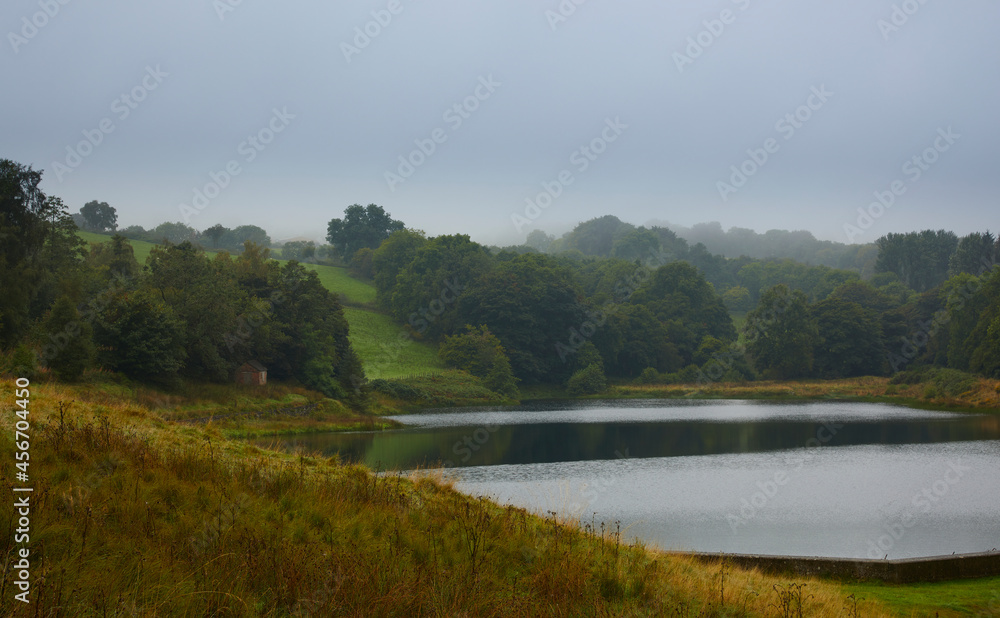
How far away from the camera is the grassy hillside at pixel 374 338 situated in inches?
2729

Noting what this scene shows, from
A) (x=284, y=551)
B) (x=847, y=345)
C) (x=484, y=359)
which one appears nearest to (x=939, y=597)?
(x=284, y=551)

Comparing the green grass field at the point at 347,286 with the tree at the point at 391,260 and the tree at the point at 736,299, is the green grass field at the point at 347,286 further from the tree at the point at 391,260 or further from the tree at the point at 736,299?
the tree at the point at 736,299

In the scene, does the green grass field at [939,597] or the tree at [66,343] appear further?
the tree at [66,343]

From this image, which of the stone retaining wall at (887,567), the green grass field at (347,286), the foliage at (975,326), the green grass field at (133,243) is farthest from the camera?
the green grass field at (347,286)

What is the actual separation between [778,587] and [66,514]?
830cm

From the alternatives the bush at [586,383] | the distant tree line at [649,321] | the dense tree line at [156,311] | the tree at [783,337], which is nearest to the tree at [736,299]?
the distant tree line at [649,321]

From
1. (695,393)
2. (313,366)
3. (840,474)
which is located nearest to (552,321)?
(695,393)

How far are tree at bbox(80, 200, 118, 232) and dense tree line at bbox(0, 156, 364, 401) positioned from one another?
2563 inches

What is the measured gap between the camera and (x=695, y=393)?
3007 inches

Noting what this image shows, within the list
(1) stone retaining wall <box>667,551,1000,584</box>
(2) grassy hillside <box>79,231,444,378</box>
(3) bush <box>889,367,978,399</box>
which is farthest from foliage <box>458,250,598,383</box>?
(1) stone retaining wall <box>667,551,1000,584</box>

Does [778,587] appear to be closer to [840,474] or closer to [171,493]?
[171,493]

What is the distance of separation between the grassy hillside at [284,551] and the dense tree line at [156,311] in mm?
20066

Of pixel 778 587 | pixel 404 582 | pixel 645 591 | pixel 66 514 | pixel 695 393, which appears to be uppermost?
pixel 66 514

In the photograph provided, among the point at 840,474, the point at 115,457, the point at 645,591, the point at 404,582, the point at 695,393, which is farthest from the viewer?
the point at 695,393
